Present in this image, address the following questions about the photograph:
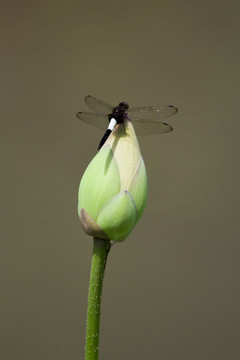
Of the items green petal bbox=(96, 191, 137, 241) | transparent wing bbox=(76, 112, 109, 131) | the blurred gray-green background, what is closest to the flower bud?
green petal bbox=(96, 191, 137, 241)

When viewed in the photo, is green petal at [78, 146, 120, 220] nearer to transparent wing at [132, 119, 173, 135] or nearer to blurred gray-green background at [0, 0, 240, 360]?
transparent wing at [132, 119, 173, 135]

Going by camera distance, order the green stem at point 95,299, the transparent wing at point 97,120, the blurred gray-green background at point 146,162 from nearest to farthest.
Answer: the green stem at point 95,299 < the transparent wing at point 97,120 < the blurred gray-green background at point 146,162

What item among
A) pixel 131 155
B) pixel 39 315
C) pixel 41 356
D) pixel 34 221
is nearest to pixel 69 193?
pixel 34 221

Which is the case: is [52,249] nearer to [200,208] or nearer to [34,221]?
[34,221]

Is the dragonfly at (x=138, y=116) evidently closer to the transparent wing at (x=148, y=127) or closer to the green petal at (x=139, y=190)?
the transparent wing at (x=148, y=127)

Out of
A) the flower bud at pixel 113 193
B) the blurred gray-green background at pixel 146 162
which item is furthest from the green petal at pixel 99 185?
the blurred gray-green background at pixel 146 162

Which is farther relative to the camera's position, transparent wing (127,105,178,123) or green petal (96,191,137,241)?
transparent wing (127,105,178,123)
